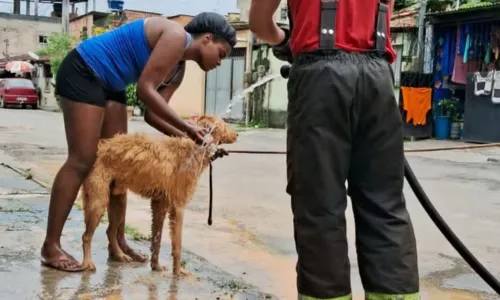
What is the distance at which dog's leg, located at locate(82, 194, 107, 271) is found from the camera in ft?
12.0

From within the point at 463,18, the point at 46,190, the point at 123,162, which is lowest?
the point at 46,190

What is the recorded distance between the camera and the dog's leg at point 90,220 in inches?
143

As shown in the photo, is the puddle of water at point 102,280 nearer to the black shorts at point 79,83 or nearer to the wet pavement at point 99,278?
the wet pavement at point 99,278

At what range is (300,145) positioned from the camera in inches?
84.6

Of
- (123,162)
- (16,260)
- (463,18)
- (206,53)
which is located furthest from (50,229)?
(463,18)

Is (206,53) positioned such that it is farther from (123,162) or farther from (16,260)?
(16,260)

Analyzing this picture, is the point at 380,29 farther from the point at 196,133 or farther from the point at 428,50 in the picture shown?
the point at 428,50

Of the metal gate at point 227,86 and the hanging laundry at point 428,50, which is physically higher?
the hanging laundry at point 428,50

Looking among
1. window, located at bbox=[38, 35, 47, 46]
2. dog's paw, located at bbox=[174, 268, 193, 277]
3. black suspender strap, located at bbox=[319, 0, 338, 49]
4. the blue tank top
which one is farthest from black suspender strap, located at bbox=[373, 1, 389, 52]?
window, located at bbox=[38, 35, 47, 46]

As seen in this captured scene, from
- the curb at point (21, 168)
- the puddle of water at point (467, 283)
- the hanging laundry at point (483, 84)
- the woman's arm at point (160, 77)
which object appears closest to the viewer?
the woman's arm at point (160, 77)

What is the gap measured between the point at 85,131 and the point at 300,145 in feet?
5.96

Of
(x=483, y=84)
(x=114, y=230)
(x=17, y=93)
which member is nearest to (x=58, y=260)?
(x=114, y=230)

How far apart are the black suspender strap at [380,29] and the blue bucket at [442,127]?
1492 cm

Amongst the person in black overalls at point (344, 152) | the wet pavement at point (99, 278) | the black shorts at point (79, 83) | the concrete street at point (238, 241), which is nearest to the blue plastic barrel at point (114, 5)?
the concrete street at point (238, 241)
